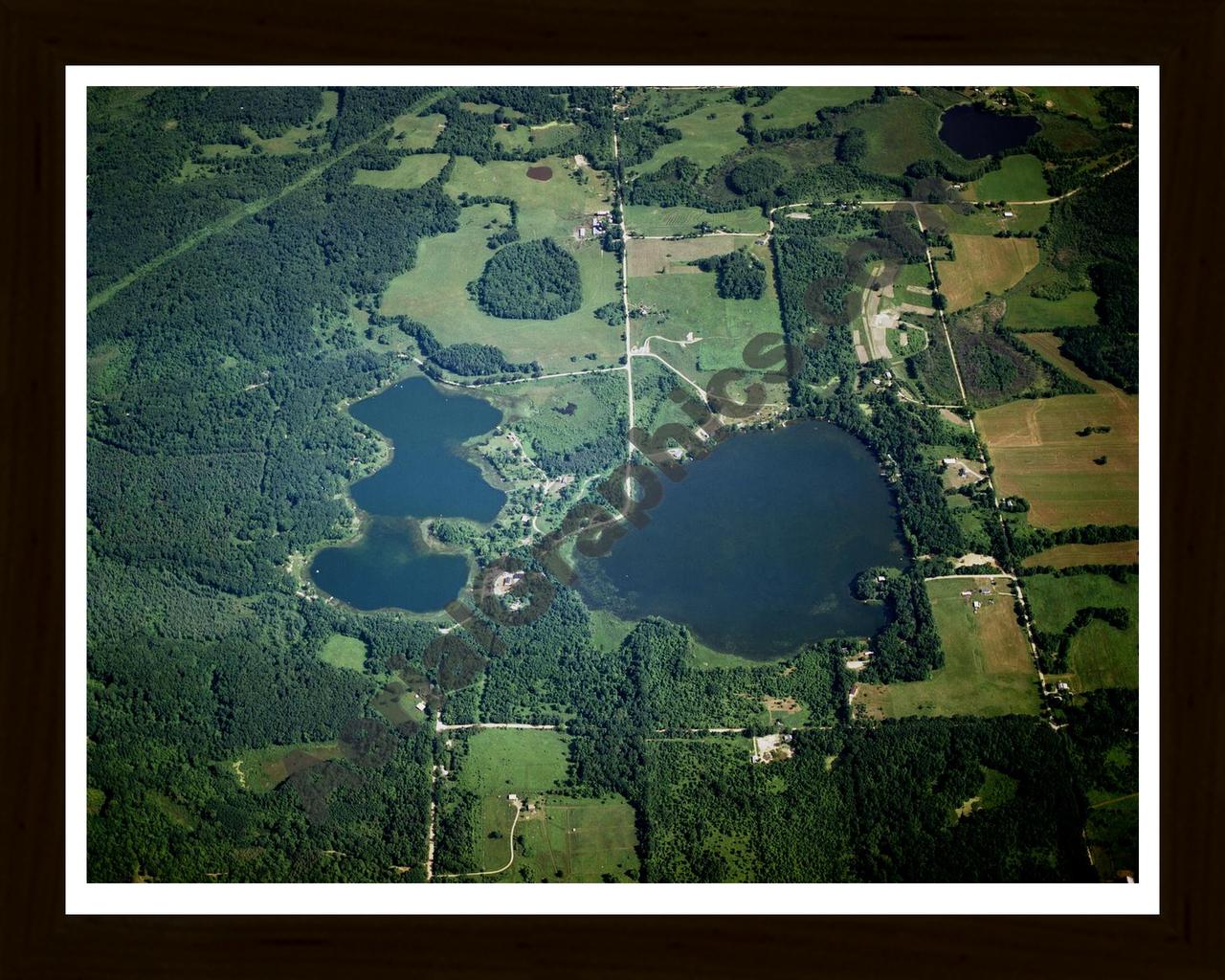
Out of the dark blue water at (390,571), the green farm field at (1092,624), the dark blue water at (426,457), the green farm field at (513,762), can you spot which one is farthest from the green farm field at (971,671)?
the dark blue water at (426,457)

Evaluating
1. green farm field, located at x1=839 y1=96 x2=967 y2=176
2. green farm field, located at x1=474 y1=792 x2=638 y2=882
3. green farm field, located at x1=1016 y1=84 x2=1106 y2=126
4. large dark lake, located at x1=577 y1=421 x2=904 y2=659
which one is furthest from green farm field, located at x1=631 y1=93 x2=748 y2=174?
green farm field, located at x1=474 y1=792 x2=638 y2=882

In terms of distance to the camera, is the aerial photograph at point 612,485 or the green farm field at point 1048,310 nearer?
the aerial photograph at point 612,485

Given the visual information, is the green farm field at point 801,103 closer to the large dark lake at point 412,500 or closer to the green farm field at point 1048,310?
the green farm field at point 1048,310

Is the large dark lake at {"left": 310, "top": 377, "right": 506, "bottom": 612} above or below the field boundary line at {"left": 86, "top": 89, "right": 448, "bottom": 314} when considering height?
below

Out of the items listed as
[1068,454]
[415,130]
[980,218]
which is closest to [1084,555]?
[1068,454]

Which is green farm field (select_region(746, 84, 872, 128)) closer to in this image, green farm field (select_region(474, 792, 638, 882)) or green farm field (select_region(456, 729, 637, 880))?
green farm field (select_region(456, 729, 637, 880))

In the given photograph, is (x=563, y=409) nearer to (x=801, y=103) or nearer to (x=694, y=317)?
(x=694, y=317)
